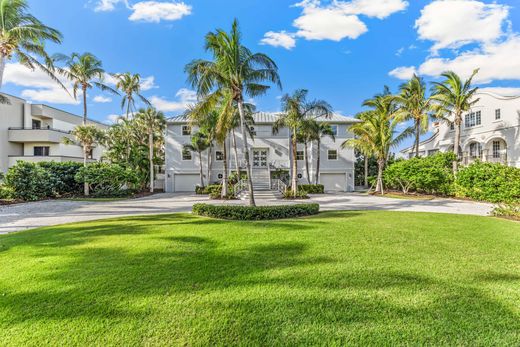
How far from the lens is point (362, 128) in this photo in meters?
21.2

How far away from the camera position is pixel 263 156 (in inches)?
1040

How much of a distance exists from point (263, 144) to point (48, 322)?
23742 mm

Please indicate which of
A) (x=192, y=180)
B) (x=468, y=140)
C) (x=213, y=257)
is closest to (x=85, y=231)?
(x=213, y=257)

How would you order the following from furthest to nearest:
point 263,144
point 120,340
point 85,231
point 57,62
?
point 263,144
point 57,62
point 85,231
point 120,340

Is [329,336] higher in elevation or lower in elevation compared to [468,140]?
lower

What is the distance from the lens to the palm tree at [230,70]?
33.9 feet

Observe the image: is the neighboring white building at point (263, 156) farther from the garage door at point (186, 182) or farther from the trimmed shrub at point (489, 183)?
the trimmed shrub at point (489, 183)

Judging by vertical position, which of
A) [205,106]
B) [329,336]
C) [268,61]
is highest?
[268,61]

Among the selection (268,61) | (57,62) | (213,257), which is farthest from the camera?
(57,62)

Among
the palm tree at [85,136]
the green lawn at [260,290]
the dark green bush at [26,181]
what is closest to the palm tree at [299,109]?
the green lawn at [260,290]

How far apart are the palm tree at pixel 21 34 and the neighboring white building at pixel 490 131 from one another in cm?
2888

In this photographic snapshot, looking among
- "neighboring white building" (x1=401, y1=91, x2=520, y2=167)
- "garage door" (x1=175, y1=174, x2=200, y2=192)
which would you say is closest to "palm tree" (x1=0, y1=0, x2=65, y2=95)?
"garage door" (x1=175, y1=174, x2=200, y2=192)

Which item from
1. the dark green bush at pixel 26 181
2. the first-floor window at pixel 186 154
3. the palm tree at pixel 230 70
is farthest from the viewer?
the first-floor window at pixel 186 154

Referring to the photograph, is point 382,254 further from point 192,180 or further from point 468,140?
point 468,140
